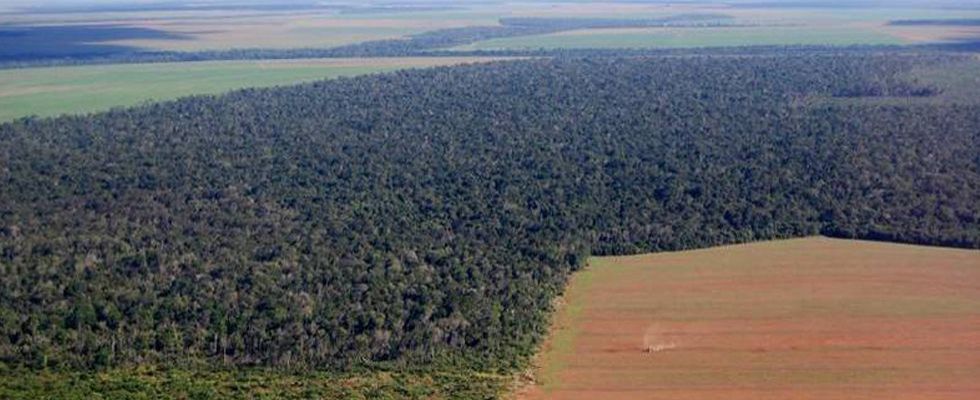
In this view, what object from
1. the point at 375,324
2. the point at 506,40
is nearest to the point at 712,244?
the point at 375,324

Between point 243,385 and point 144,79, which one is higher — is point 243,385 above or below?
below

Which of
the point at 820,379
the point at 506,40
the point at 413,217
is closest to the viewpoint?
the point at 820,379

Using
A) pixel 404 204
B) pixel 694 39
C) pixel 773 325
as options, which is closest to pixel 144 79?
pixel 404 204

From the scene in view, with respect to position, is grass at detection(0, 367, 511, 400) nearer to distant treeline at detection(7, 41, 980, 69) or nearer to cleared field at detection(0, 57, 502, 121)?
cleared field at detection(0, 57, 502, 121)

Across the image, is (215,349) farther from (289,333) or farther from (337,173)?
(337,173)

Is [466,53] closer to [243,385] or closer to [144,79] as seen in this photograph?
[144,79]

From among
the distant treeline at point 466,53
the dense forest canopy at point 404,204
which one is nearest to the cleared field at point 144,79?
the distant treeline at point 466,53
